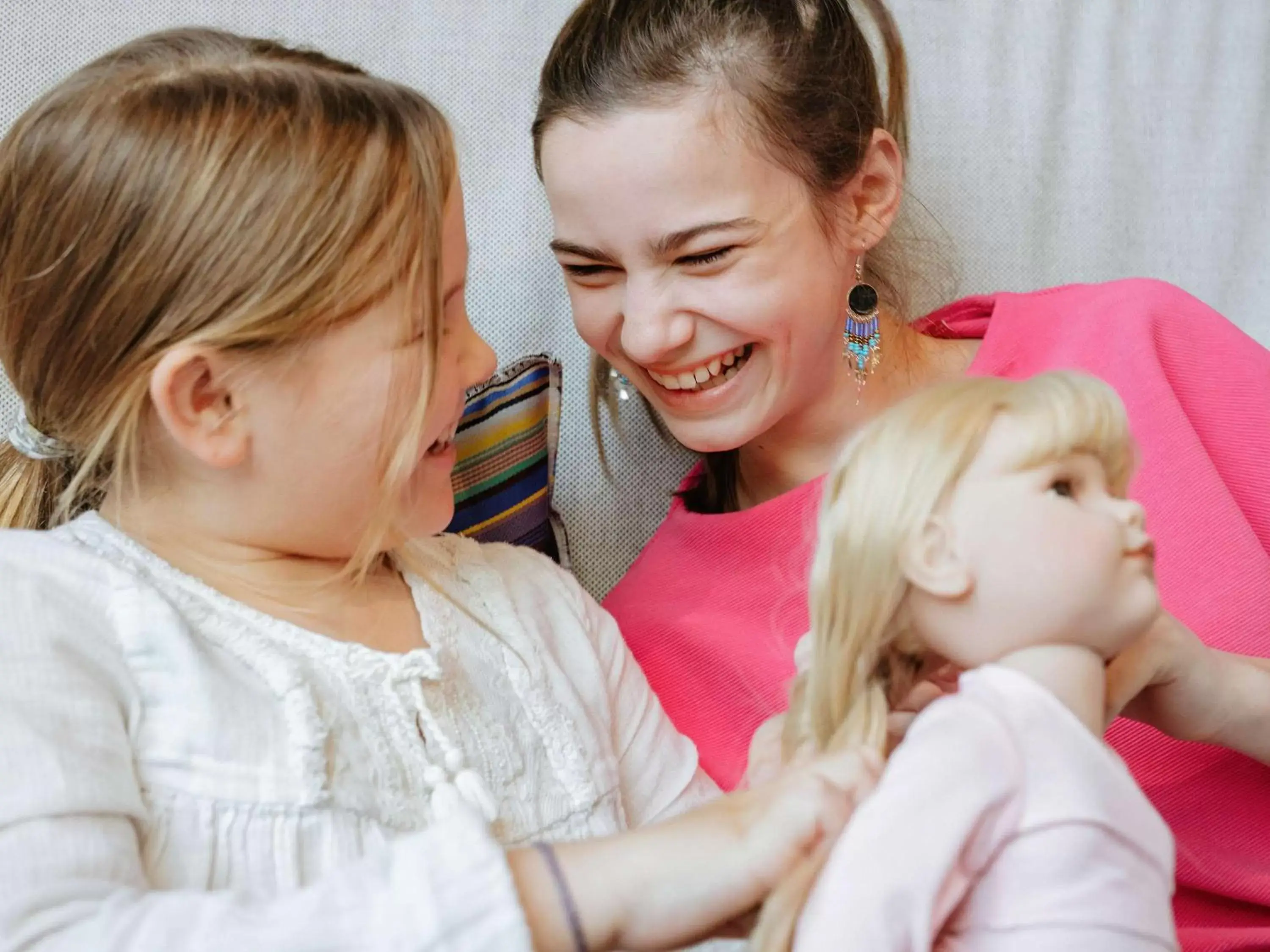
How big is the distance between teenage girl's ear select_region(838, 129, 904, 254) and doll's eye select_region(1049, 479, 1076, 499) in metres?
0.51

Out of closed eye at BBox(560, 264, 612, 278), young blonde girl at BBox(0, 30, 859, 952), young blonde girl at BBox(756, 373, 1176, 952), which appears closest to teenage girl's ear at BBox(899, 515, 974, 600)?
young blonde girl at BBox(756, 373, 1176, 952)

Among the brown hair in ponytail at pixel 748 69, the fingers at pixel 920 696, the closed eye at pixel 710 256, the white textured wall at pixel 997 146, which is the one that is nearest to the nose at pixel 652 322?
the closed eye at pixel 710 256

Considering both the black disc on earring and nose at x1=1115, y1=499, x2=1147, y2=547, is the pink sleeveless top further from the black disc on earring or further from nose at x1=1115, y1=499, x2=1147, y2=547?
nose at x1=1115, y1=499, x2=1147, y2=547

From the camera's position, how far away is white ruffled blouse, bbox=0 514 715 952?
610 mm

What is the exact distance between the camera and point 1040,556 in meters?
0.62

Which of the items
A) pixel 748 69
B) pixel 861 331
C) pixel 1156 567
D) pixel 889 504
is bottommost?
pixel 1156 567

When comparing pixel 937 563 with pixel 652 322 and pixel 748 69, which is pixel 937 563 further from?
pixel 748 69

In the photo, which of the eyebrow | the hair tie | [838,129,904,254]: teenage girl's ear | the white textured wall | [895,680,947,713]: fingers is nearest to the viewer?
[895,680,947,713]: fingers

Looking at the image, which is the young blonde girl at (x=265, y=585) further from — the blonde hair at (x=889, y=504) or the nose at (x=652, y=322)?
the nose at (x=652, y=322)

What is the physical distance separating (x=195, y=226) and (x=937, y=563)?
0.47 meters

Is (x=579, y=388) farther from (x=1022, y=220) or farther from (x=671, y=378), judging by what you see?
(x=1022, y=220)

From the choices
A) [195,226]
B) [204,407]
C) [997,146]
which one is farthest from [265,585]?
[997,146]

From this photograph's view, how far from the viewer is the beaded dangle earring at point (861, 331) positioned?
3.82 feet

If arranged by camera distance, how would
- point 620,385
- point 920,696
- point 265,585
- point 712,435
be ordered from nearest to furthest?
point 920,696, point 265,585, point 712,435, point 620,385
